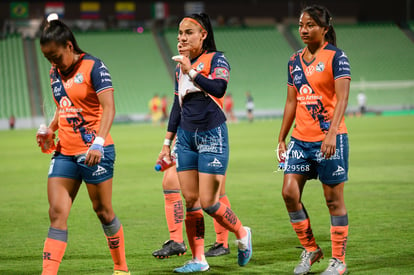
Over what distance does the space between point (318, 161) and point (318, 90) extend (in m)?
0.63

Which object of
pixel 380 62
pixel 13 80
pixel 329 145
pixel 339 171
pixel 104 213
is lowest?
pixel 380 62

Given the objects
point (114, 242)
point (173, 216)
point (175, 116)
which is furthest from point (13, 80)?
point (114, 242)

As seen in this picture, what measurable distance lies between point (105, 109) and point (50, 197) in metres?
0.86

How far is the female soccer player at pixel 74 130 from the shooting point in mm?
5359

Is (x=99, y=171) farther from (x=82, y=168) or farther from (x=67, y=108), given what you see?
(x=67, y=108)

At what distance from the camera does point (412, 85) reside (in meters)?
46.3

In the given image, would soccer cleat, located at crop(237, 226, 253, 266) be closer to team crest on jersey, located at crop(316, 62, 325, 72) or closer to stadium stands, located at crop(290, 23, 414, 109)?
team crest on jersey, located at crop(316, 62, 325, 72)

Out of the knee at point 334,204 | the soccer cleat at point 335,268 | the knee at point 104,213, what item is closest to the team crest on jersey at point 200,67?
the knee at point 104,213

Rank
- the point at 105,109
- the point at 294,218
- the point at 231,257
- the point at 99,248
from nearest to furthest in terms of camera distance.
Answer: the point at 105,109
the point at 294,218
the point at 231,257
the point at 99,248

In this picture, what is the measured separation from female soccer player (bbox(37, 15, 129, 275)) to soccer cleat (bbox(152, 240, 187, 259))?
149 cm

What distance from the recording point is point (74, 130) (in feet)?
18.0

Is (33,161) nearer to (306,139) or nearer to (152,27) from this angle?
(306,139)

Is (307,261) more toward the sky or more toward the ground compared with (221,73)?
more toward the ground

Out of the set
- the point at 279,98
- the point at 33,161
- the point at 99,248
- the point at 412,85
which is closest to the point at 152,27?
the point at 279,98
